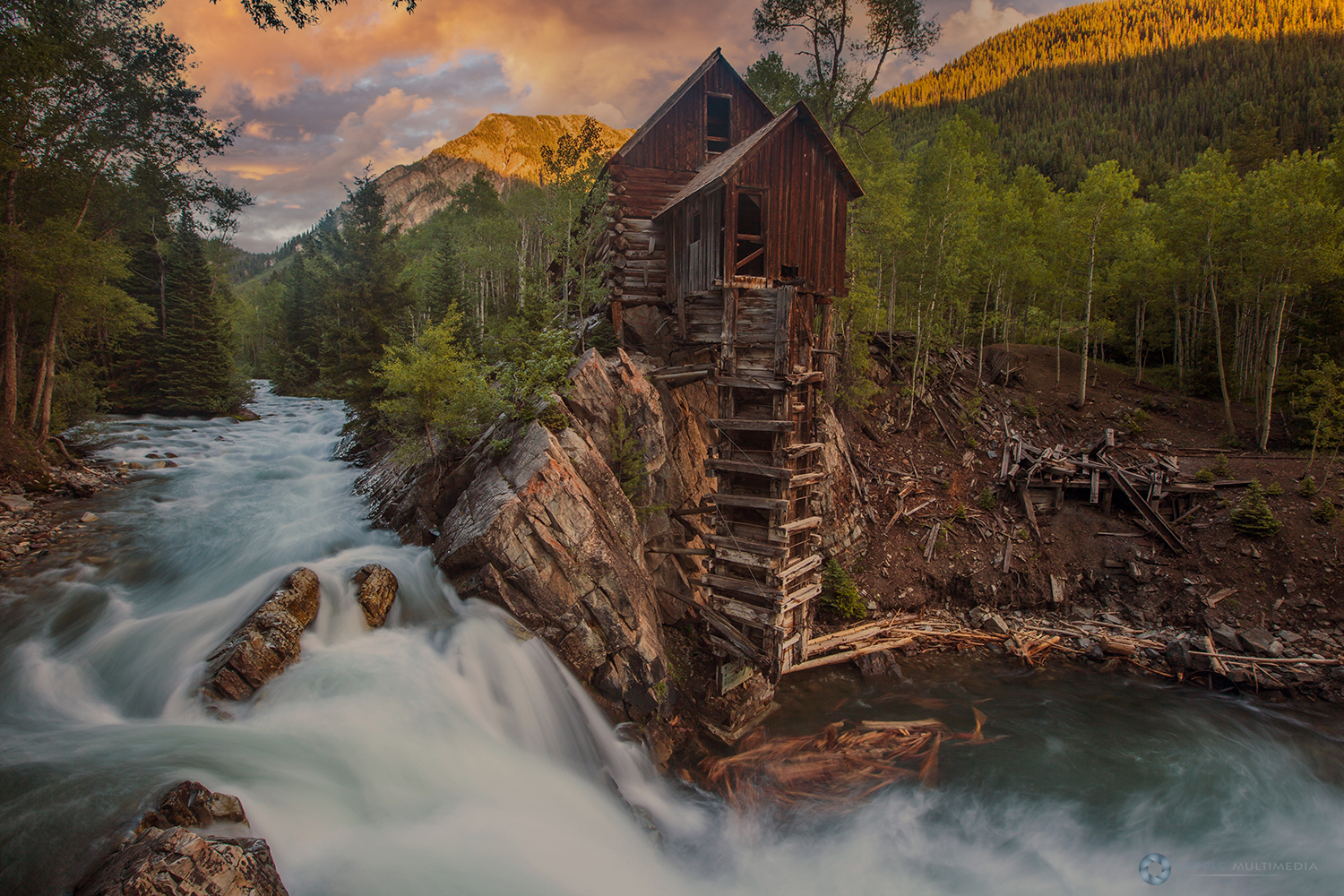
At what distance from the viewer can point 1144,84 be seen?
268ft

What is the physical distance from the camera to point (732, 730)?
12.5 metres

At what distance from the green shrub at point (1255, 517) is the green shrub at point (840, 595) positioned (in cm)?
1233

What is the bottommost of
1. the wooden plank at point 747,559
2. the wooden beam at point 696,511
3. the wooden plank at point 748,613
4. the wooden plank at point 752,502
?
the wooden plank at point 748,613

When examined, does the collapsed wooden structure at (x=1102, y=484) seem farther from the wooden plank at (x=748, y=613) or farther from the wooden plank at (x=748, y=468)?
the wooden plank at (x=748, y=613)

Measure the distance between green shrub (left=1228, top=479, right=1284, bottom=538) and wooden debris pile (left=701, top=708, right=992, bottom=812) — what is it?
12.3 meters

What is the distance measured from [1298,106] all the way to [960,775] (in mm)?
90714

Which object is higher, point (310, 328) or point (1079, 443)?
point (310, 328)

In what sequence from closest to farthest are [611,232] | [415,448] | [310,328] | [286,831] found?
[286,831]
[415,448]
[611,232]
[310,328]

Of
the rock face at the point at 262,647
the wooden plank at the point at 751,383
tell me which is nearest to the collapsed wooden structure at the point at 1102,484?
the wooden plank at the point at 751,383

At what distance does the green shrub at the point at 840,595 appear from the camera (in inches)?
676

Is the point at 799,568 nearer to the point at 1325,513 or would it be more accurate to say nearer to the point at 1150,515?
the point at 1150,515

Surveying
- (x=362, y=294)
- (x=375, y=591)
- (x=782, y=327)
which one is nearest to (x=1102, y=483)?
(x=782, y=327)

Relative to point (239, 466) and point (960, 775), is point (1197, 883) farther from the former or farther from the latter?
point (239, 466)

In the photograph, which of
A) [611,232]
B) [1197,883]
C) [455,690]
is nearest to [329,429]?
[611,232]
